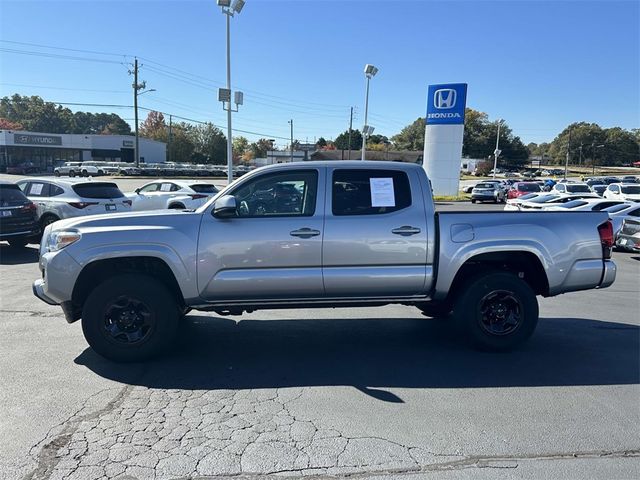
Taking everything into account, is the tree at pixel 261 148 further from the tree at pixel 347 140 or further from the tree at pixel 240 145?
the tree at pixel 347 140

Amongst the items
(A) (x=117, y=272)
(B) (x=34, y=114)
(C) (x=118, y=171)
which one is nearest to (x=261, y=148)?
(B) (x=34, y=114)

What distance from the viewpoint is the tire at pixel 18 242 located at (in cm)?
1031

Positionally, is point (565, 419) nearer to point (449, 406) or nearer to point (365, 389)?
point (449, 406)

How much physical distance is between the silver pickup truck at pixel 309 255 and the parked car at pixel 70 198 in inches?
286

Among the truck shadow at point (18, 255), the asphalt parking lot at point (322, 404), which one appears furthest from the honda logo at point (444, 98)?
the asphalt parking lot at point (322, 404)

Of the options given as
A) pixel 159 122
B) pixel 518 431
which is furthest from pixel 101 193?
pixel 159 122

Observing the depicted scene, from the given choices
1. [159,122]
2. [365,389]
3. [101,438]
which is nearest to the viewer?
[101,438]

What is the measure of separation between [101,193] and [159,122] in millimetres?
108213

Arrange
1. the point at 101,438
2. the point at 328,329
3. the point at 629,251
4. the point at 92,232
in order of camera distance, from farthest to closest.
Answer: the point at 629,251 → the point at 328,329 → the point at 92,232 → the point at 101,438

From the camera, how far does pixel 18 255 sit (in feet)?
33.4

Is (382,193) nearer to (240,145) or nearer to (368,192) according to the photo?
(368,192)

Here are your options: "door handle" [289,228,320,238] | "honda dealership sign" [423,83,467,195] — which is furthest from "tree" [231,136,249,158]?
"door handle" [289,228,320,238]

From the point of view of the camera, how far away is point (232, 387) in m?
3.95

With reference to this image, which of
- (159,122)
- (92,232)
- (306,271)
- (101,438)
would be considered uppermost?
(159,122)
